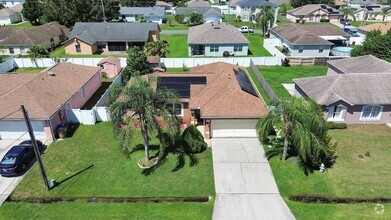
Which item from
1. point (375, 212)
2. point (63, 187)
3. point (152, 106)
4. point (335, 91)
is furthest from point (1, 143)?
point (335, 91)

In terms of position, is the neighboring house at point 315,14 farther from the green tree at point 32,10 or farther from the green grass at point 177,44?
the green tree at point 32,10

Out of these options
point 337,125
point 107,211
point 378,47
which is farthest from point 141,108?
point 378,47

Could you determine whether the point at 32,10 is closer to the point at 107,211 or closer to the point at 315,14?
the point at 107,211

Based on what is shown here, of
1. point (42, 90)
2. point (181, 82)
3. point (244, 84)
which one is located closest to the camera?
point (42, 90)

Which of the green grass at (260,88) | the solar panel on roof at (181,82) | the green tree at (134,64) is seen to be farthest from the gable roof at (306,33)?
the green tree at (134,64)

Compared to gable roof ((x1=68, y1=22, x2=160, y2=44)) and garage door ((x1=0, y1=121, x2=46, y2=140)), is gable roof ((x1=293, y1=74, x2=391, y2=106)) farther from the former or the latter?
gable roof ((x1=68, y1=22, x2=160, y2=44))

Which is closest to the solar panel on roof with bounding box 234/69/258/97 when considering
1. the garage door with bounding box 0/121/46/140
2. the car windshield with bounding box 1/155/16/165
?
the garage door with bounding box 0/121/46/140
